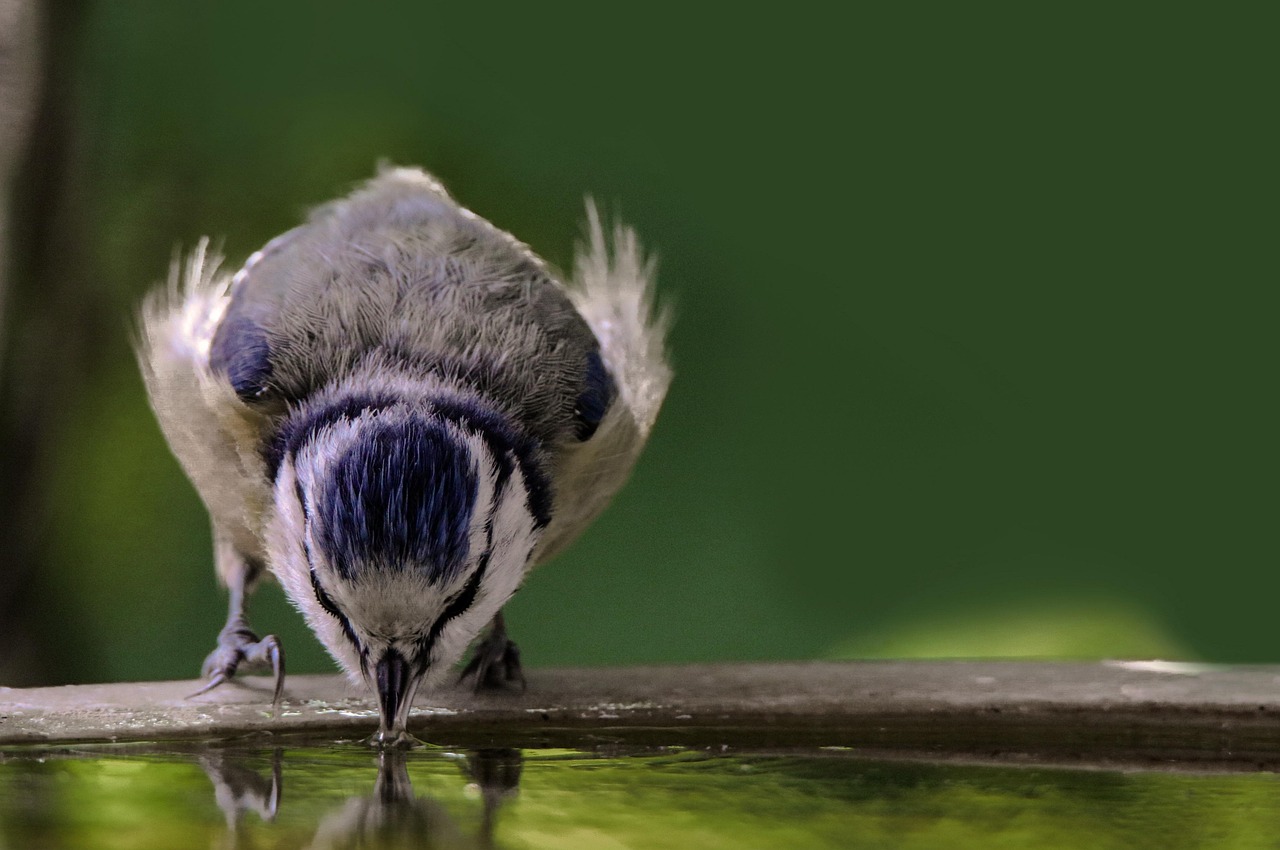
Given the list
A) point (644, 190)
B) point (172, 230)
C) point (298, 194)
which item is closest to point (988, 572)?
point (644, 190)

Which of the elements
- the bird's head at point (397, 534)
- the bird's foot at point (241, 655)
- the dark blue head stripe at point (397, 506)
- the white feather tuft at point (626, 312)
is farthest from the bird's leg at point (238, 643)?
the white feather tuft at point (626, 312)

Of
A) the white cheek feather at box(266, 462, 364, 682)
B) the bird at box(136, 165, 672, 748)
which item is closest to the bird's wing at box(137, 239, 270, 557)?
the bird at box(136, 165, 672, 748)

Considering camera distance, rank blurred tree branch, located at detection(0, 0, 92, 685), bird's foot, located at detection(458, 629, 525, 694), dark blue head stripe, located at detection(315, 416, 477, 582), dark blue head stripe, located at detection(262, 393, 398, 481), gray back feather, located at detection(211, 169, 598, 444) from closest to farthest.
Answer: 1. dark blue head stripe, located at detection(315, 416, 477, 582)
2. dark blue head stripe, located at detection(262, 393, 398, 481)
3. gray back feather, located at detection(211, 169, 598, 444)
4. bird's foot, located at detection(458, 629, 525, 694)
5. blurred tree branch, located at detection(0, 0, 92, 685)

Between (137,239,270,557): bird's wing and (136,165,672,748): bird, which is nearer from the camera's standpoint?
(136,165,672,748): bird

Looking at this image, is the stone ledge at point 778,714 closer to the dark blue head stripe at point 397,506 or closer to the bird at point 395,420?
the bird at point 395,420

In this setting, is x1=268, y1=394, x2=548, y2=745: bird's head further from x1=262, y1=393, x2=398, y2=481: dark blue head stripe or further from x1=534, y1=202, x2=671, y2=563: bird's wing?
x1=534, y1=202, x2=671, y2=563: bird's wing

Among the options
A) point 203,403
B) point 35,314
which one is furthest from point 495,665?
point 35,314
